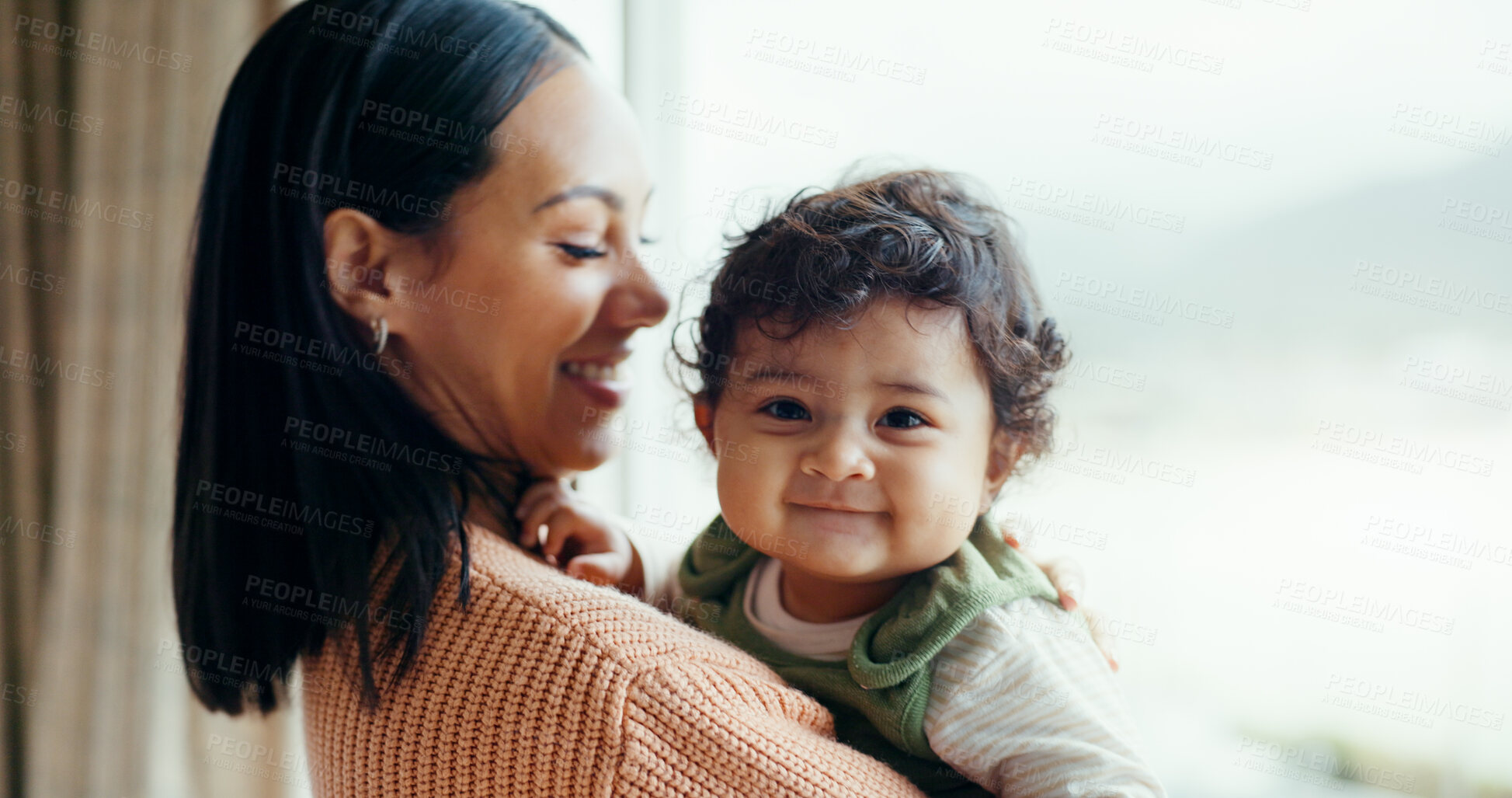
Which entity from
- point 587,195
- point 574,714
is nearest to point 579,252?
point 587,195

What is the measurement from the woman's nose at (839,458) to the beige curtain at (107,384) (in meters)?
1.60

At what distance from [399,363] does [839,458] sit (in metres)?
0.54

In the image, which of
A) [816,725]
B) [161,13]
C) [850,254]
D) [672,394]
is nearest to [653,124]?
[672,394]

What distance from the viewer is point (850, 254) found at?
2.91 ft

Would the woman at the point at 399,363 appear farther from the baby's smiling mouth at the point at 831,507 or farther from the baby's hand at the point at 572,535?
the baby's smiling mouth at the point at 831,507

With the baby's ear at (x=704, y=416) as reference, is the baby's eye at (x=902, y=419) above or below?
above

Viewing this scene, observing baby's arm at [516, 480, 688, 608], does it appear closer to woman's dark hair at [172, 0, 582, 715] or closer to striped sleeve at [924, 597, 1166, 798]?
woman's dark hair at [172, 0, 582, 715]

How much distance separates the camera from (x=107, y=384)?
6.57 ft

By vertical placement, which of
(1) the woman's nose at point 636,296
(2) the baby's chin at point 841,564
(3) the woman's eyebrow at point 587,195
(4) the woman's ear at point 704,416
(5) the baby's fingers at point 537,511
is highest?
(3) the woman's eyebrow at point 587,195

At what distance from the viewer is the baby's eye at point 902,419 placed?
873 millimetres

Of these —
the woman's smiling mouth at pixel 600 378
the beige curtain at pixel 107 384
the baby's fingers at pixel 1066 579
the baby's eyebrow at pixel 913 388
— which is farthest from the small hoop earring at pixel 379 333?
the beige curtain at pixel 107 384

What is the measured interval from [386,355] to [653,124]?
0.89m

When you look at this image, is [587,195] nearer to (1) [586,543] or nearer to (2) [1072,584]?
(1) [586,543]

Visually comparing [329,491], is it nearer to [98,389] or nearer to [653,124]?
[653,124]
